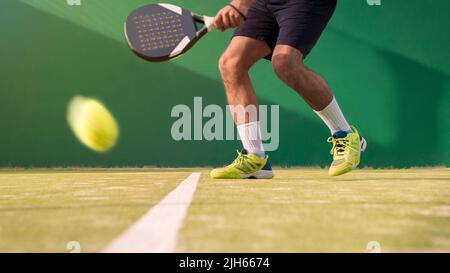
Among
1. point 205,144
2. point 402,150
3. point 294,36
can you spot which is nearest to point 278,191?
point 294,36

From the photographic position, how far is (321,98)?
2.80m

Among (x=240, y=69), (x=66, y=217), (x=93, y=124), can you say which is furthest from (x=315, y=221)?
(x=93, y=124)

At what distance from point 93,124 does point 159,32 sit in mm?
3081

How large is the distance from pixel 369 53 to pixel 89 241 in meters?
4.86

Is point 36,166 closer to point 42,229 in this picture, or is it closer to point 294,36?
point 294,36

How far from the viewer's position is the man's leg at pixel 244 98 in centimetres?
289

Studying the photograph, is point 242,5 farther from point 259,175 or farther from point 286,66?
point 259,175

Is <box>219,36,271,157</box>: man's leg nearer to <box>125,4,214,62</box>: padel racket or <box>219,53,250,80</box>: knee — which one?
<box>219,53,250,80</box>: knee

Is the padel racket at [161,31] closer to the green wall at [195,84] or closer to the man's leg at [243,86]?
the man's leg at [243,86]

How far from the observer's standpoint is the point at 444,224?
1.33 metres

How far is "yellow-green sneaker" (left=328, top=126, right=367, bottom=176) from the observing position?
9.22ft

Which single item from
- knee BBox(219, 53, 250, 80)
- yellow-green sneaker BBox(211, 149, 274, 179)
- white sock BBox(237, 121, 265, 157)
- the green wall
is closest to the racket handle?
knee BBox(219, 53, 250, 80)

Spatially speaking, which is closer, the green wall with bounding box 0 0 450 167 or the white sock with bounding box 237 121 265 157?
the white sock with bounding box 237 121 265 157

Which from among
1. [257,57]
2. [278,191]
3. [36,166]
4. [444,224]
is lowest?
[36,166]
